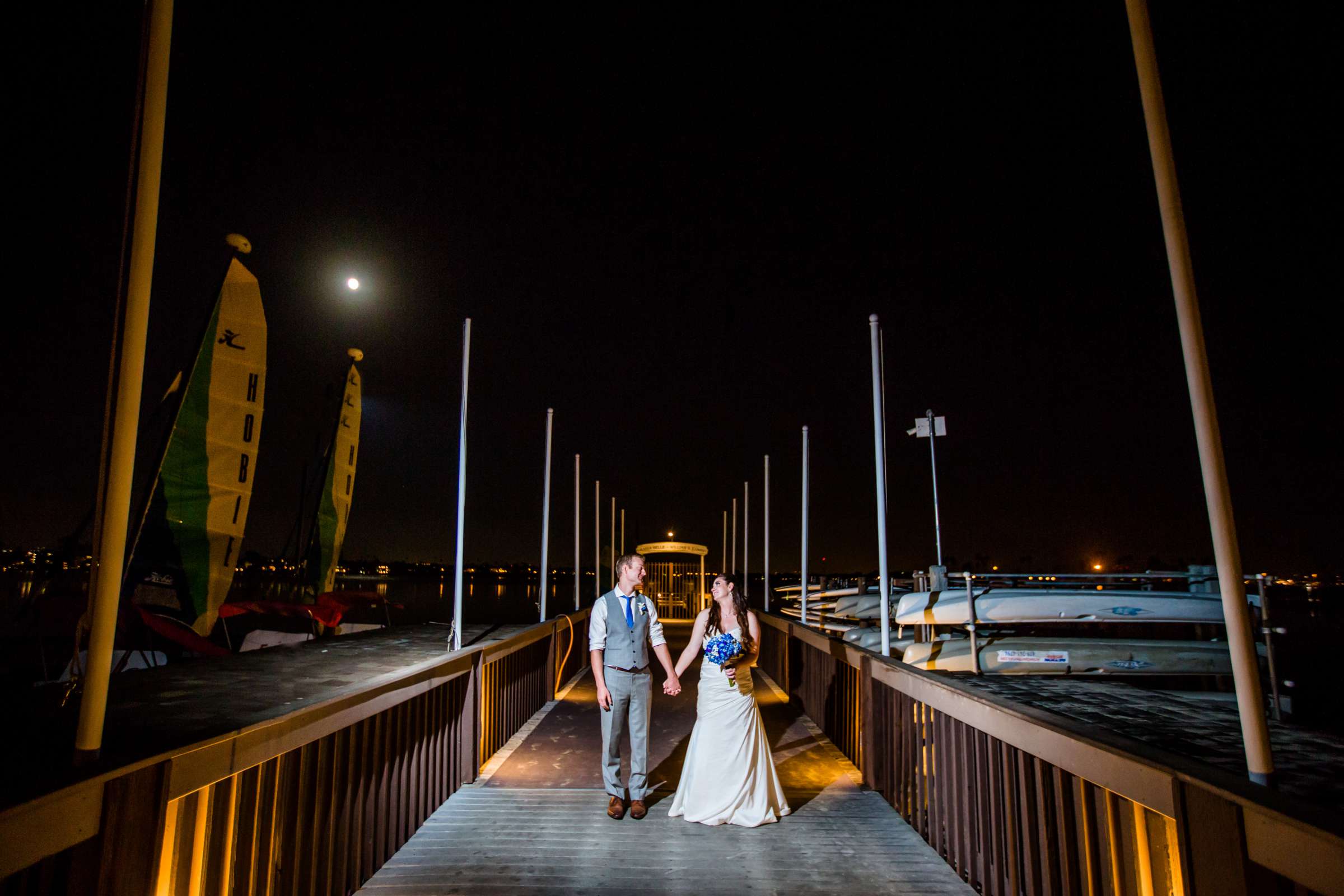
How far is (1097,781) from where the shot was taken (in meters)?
2.61

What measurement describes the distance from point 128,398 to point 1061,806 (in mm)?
3689

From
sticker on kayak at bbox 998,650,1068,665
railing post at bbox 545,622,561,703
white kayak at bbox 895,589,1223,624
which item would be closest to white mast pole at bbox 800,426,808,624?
white kayak at bbox 895,589,1223,624

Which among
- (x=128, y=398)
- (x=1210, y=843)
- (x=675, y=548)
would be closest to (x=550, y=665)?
(x=128, y=398)

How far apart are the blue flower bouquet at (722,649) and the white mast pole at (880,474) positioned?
1504 mm

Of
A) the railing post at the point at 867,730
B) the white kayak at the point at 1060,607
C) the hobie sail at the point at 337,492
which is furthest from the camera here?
the hobie sail at the point at 337,492

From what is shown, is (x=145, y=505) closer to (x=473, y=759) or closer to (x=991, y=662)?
(x=473, y=759)

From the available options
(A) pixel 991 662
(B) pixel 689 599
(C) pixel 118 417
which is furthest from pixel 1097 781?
(B) pixel 689 599

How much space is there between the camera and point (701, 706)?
476 centimetres

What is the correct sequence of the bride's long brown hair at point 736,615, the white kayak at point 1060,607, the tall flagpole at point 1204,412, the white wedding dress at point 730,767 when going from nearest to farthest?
the tall flagpole at point 1204,412, the white wedding dress at point 730,767, the bride's long brown hair at point 736,615, the white kayak at point 1060,607

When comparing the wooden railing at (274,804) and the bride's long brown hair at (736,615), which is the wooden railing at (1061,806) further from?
the wooden railing at (274,804)

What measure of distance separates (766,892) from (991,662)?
6367mm

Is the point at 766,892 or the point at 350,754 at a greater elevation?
the point at 350,754

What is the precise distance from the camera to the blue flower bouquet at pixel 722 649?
4.74 metres

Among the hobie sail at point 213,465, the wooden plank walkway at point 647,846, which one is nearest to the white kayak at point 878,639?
the wooden plank walkway at point 647,846
